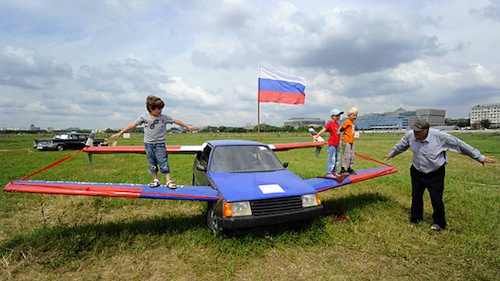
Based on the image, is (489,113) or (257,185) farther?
(489,113)

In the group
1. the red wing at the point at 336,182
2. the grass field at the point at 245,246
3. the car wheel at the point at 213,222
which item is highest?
the red wing at the point at 336,182

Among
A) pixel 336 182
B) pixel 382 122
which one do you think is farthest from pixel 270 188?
pixel 382 122

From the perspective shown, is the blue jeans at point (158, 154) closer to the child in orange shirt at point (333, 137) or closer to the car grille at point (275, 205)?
the car grille at point (275, 205)

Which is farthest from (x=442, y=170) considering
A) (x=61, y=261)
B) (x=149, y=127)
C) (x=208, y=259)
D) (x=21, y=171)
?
(x=21, y=171)

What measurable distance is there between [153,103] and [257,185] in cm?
254

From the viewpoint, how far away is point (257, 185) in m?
4.62

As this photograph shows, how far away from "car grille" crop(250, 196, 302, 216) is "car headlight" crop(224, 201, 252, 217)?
8 centimetres

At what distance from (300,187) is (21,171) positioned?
41.5ft

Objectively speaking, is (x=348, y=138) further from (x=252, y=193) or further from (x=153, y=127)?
(x=153, y=127)

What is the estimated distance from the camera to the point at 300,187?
15.6 feet

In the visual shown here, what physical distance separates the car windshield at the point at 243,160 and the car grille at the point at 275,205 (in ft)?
4.23

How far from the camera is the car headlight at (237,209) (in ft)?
13.5

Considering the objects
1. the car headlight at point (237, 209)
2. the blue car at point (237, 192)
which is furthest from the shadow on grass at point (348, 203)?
the car headlight at point (237, 209)

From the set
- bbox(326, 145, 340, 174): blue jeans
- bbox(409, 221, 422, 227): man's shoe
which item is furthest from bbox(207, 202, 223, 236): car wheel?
bbox(409, 221, 422, 227): man's shoe
